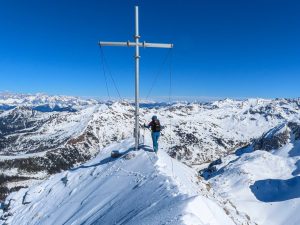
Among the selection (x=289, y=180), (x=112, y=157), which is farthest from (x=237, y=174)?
(x=112, y=157)

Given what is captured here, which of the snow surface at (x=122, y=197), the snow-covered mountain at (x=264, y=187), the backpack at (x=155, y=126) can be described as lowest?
the snow-covered mountain at (x=264, y=187)

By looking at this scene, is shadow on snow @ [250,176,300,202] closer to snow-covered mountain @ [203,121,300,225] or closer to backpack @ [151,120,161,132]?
snow-covered mountain @ [203,121,300,225]

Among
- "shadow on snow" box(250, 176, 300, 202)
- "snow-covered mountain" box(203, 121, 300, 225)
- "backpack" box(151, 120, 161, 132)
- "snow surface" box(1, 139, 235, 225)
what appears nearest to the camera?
"snow surface" box(1, 139, 235, 225)

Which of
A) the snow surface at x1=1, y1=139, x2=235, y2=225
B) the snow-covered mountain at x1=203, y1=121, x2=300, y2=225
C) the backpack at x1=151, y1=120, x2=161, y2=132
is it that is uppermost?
the backpack at x1=151, y1=120, x2=161, y2=132

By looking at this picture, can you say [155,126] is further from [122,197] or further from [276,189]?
[276,189]

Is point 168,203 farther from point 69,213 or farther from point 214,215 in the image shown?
point 69,213

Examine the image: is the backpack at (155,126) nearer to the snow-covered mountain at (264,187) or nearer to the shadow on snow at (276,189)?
the snow-covered mountain at (264,187)

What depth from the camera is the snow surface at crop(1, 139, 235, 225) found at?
17.7m

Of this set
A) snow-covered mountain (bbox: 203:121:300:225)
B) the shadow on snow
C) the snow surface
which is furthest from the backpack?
the shadow on snow

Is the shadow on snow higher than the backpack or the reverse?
the reverse

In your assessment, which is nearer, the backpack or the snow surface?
the snow surface

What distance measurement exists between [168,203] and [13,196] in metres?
22.6

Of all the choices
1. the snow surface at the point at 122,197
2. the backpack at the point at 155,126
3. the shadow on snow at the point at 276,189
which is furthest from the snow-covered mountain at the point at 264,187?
the snow surface at the point at 122,197

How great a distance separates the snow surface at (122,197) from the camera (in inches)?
698
